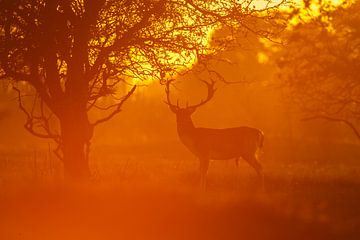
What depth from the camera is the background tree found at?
26.4m

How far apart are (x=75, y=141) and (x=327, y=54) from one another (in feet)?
46.5

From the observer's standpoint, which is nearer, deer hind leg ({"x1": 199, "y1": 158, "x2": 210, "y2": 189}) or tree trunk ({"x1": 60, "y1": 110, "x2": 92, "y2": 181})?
tree trunk ({"x1": 60, "y1": 110, "x2": 92, "y2": 181})

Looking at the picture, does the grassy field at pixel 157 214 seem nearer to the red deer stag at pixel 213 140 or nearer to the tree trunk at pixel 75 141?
the tree trunk at pixel 75 141

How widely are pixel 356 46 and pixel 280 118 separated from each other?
168 ft

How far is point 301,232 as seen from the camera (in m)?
11.6

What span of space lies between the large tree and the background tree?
1021 centimetres

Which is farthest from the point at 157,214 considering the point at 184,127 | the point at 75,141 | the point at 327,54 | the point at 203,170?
the point at 327,54

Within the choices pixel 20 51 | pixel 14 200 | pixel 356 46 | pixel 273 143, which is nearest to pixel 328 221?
pixel 14 200

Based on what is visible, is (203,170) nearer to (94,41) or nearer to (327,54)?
(94,41)

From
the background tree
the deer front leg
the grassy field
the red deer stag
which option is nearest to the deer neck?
the red deer stag

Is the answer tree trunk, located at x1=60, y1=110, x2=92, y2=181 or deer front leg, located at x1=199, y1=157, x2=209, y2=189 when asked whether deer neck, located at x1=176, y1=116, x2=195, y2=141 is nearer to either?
deer front leg, located at x1=199, y1=157, x2=209, y2=189

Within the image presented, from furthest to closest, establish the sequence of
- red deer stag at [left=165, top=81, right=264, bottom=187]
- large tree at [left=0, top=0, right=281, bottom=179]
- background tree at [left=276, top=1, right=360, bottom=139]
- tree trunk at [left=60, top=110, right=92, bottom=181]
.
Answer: background tree at [left=276, top=1, right=360, bottom=139] < red deer stag at [left=165, top=81, right=264, bottom=187] < tree trunk at [left=60, top=110, right=92, bottom=181] < large tree at [left=0, top=0, right=281, bottom=179]

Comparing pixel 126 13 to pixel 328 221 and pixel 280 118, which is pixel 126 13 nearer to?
pixel 328 221

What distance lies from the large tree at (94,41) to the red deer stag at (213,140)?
1.83 metres
